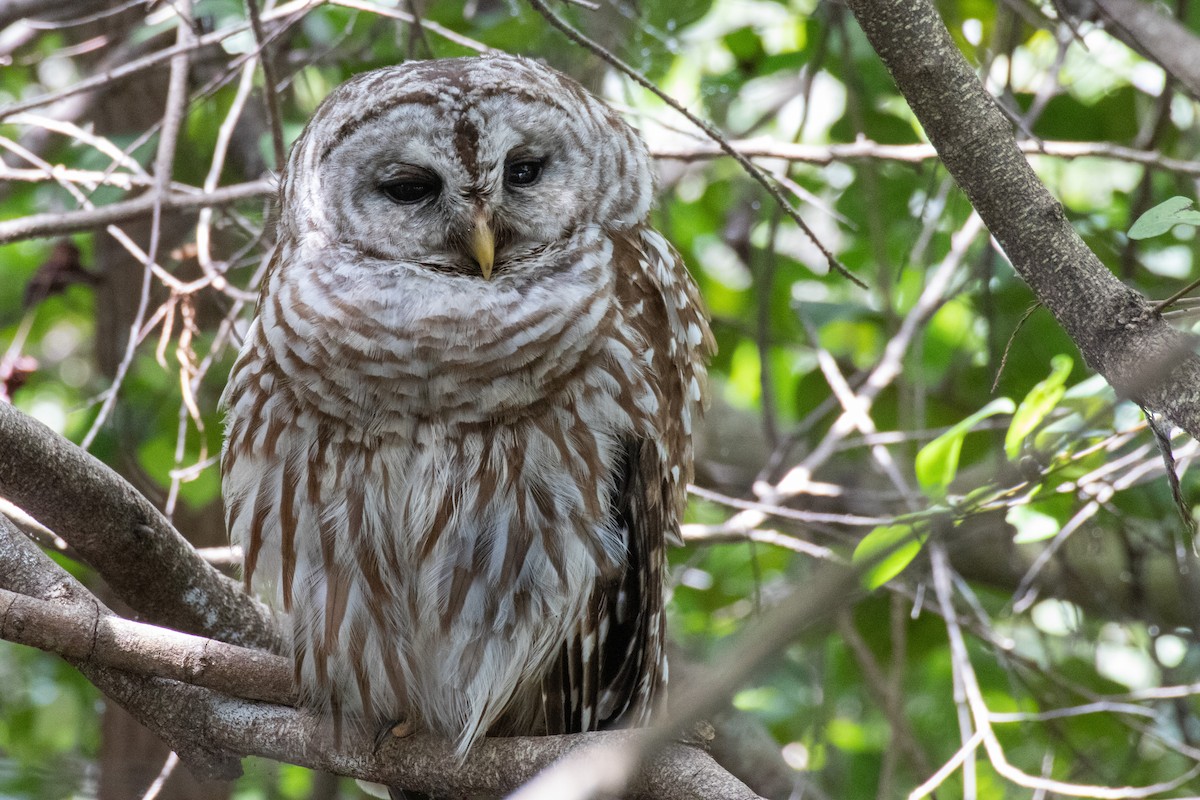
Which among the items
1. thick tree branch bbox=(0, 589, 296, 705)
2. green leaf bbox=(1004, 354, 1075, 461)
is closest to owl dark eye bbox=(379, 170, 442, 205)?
thick tree branch bbox=(0, 589, 296, 705)

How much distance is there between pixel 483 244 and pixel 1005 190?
971mm

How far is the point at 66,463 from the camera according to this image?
214 centimetres

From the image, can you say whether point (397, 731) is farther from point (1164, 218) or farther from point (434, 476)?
point (1164, 218)

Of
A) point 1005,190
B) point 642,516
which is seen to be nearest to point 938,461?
point 642,516

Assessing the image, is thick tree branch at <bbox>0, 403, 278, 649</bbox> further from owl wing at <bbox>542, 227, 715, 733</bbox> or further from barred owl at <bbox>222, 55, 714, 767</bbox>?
owl wing at <bbox>542, 227, 715, 733</bbox>

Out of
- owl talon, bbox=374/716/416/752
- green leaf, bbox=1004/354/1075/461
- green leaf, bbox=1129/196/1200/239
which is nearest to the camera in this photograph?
green leaf, bbox=1129/196/1200/239

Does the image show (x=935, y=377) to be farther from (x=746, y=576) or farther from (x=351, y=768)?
(x=351, y=768)

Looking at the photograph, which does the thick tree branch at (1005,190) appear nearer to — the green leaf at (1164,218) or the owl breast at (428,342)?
the green leaf at (1164,218)

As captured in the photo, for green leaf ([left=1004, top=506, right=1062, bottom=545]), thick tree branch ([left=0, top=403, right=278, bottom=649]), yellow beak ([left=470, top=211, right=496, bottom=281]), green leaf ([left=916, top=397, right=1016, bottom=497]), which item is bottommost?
thick tree branch ([left=0, top=403, right=278, bottom=649])

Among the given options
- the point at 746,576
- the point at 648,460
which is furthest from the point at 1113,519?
the point at 648,460

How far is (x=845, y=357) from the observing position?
180 inches

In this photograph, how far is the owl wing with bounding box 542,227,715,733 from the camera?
2359 millimetres

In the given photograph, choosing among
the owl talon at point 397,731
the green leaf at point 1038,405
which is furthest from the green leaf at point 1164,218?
the owl talon at point 397,731

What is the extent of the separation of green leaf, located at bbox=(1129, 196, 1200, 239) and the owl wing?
0.97 metres
